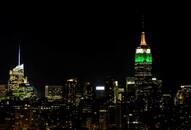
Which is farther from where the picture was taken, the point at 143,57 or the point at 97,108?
the point at 143,57

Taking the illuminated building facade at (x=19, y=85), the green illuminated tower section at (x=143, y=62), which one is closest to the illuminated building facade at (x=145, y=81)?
the green illuminated tower section at (x=143, y=62)

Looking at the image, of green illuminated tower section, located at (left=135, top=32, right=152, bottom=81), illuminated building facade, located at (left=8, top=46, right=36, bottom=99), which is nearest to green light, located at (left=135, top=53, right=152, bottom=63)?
green illuminated tower section, located at (left=135, top=32, right=152, bottom=81)

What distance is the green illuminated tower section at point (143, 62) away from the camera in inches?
1891

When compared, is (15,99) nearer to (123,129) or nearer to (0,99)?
(0,99)

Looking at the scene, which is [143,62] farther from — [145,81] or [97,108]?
[97,108]

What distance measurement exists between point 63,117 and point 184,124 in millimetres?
6278

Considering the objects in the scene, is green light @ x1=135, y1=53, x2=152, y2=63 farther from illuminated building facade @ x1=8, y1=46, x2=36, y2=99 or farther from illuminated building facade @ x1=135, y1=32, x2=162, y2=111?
illuminated building facade @ x1=8, y1=46, x2=36, y2=99

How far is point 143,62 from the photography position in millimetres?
51500

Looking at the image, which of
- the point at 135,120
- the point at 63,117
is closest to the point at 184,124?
the point at 135,120

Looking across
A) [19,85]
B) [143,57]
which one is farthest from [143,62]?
[19,85]

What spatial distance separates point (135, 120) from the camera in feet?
106

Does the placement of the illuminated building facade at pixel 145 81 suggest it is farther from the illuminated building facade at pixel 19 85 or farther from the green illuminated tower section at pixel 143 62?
the illuminated building facade at pixel 19 85

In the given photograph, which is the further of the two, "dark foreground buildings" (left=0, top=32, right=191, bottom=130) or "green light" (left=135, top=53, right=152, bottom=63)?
"green light" (left=135, top=53, right=152, bottom=63)

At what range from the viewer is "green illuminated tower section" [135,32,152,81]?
4803 cm
